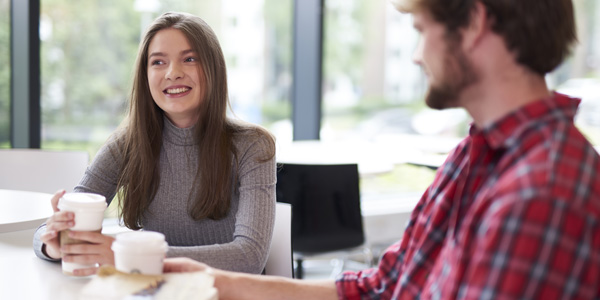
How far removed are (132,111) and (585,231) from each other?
146cm

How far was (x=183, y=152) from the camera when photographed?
Result: 1880 mm

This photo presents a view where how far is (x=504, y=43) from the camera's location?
0.93 m

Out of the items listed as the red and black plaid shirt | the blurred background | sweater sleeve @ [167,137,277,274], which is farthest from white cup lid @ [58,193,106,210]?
the blurred background

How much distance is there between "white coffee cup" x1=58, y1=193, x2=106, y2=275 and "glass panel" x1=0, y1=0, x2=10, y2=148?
2.25 m

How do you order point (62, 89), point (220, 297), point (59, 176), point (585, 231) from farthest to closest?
1. point (62, 89)
2. point (59, 176)
3. point (220, 297)
4. point (585, 231)

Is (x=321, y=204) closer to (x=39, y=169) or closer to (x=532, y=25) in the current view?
(x=39, y=169)

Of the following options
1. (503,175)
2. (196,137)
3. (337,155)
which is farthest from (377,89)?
(503,175)

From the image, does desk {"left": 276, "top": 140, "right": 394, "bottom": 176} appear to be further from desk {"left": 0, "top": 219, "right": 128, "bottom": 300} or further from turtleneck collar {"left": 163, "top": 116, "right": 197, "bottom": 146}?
desk {"left": 0, "top": 219, "right": 128, "bottom": 300}

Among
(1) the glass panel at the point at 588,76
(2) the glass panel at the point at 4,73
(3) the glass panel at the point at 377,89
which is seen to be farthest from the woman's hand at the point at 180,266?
(1) the glass panel at the point at 588,76

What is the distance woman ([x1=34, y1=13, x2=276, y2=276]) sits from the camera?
179cm

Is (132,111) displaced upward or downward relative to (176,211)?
upward

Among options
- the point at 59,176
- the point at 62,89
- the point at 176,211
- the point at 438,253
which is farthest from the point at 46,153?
the point at 438,253

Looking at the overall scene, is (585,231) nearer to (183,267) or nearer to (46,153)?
(183,267)

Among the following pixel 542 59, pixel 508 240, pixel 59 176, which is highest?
pixel 542 59
